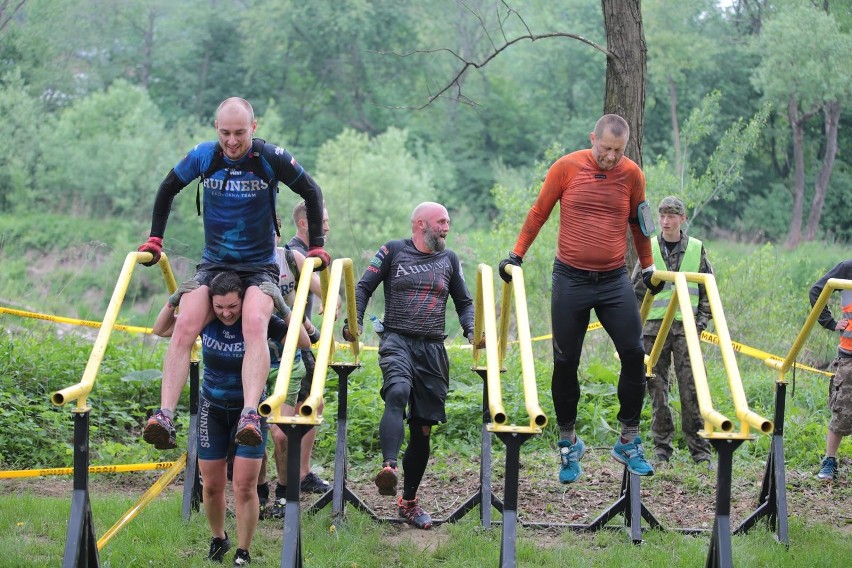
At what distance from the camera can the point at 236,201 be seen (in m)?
5.50

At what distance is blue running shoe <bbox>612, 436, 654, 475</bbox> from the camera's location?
19.0 feet

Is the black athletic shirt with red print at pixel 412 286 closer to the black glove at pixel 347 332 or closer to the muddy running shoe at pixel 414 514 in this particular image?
the black glove at pixel 347 332

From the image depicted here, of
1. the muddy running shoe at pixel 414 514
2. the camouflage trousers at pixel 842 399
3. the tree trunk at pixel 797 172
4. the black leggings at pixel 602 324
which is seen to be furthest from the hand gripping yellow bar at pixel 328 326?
the tree trunk at pixel 797 172

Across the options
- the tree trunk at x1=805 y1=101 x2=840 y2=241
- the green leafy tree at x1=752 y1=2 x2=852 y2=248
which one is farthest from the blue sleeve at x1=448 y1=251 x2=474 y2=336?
the tree trunk at x1=805 y1=101 x2=840 y2=241

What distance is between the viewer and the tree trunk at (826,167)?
1475 inches

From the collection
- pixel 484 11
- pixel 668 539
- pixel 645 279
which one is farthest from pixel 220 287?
pixel 484 11

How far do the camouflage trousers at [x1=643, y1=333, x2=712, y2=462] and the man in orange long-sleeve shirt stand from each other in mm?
2009

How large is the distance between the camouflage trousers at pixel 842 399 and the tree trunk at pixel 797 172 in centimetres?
3276

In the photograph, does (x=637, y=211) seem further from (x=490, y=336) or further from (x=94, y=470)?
(x=94, y=470)

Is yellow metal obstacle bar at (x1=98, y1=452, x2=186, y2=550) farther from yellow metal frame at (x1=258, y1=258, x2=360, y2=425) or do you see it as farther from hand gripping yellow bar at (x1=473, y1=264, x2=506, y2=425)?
hand gripping yellow bar at (x1=473, y1=264, x2=506, y2=425)

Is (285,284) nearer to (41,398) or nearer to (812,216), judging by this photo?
(41,398)

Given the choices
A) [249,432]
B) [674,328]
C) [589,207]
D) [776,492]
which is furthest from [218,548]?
[674,328]

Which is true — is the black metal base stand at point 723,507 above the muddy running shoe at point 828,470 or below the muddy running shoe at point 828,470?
above

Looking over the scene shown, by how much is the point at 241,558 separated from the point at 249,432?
Result: 3.38ft
